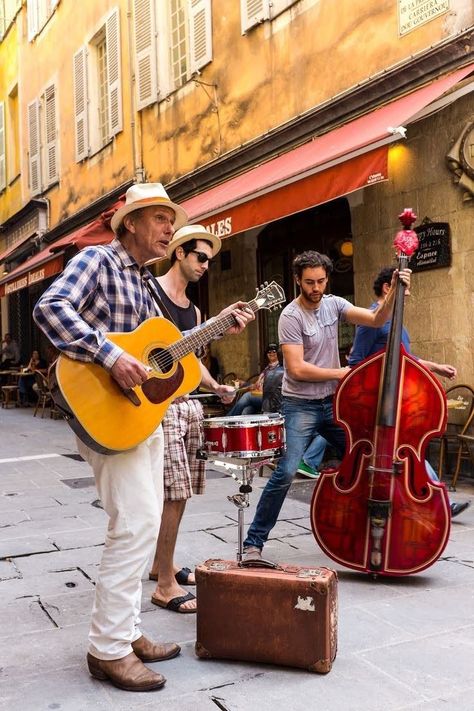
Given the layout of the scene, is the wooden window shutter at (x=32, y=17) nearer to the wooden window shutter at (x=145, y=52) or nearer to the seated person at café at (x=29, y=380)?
the wooden window shutter at (x=145, y=52)

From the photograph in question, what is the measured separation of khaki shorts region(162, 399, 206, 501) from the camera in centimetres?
366

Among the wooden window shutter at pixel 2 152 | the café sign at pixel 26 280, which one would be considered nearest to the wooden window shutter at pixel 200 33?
the café sign at pixel 26 280

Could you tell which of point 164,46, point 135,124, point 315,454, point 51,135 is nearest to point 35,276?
point 135,124

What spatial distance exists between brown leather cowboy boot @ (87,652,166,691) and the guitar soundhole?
1.04m

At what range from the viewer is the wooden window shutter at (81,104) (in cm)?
1517

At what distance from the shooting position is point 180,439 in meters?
3.74

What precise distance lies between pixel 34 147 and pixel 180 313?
16568mm

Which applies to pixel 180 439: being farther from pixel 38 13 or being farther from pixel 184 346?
pixel 38 13

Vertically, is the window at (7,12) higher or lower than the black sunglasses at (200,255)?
higher

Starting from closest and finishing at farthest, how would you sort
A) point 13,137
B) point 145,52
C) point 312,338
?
1. point 312,338
2. point 145,52
3. point 13,137

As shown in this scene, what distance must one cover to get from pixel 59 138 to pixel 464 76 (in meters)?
12.8

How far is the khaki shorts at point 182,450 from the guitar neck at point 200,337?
671mm

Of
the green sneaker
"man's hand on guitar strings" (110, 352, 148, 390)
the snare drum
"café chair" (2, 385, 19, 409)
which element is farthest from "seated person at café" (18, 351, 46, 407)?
"man's hand on guitar strings" (110, 352, 148, 390)

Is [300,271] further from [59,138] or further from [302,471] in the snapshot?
[59,138]
